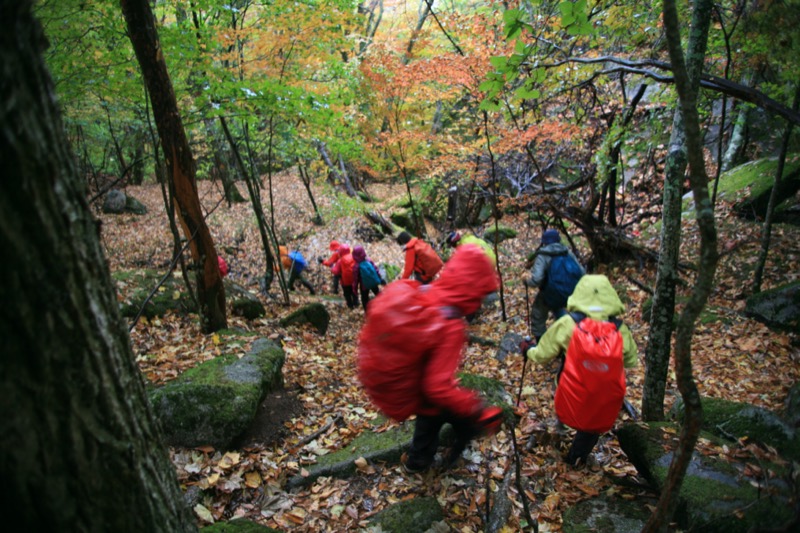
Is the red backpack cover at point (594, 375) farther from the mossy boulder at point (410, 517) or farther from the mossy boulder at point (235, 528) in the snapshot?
the mossy boulder at point (235, 528)

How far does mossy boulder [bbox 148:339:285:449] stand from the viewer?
11.8 ft

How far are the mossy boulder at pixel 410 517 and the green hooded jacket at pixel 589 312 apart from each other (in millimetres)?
1631

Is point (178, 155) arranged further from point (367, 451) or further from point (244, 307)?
point (367, 451)

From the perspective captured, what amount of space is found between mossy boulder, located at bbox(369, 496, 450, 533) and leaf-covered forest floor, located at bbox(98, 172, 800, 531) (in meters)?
0.13

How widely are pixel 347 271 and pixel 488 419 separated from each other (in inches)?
290

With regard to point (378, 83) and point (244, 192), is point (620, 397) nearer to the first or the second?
point (378, 83)

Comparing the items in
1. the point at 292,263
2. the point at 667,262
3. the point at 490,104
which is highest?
the point at 490,104

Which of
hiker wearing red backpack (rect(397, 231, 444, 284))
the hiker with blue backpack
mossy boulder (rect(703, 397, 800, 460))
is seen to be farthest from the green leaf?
the hiker with blue backpack

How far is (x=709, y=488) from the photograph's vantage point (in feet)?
9.27

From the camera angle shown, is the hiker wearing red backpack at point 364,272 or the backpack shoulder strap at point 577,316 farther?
the hiker wearing red backpack at point 364,272

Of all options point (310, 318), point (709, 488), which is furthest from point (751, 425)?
point (310, 318)

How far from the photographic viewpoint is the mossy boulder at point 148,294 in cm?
654

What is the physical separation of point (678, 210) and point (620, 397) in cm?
178

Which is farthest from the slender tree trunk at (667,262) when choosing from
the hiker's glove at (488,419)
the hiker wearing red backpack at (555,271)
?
the hiker wearing red backpack at (555,271)
